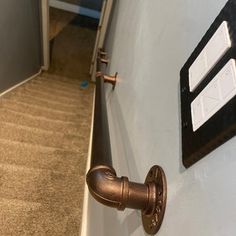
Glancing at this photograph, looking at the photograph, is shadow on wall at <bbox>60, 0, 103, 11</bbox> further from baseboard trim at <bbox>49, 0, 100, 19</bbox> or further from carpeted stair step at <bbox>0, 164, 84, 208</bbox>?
carpeted stair step at <bbox>0, 164, 84, 208</bbox>

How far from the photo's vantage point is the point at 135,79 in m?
1.01

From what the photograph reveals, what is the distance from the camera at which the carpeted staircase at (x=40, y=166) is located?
1385 millimetres

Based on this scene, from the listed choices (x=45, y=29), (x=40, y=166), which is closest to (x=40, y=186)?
(x=40, y=166)

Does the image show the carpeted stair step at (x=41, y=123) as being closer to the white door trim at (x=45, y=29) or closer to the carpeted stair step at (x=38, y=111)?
the carpeted stair step at (x=38, y=111)

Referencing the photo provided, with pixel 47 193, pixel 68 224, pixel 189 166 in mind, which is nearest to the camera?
pixel 189 166

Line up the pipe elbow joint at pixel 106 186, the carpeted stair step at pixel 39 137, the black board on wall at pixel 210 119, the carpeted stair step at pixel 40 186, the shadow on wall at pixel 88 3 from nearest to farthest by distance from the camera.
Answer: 1. the black board on wall at pixel 210 119
2. the pipe elbow joint at pixel 106 186
3. the carpeted stair step at pixel 40 186
4. the carpeted stair step at pixel 39 137
5. the shadow on wall at pixel 88 3

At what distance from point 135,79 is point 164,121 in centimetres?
43

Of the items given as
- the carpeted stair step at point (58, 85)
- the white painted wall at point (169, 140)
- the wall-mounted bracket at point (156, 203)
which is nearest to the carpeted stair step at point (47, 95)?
the carpeted stair step at point (58, 85)

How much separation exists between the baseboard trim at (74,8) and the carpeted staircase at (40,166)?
4.23 m

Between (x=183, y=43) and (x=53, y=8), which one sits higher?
(x=183, y=43)

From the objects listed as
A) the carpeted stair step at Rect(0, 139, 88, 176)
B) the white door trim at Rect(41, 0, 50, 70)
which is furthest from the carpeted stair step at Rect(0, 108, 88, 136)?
the white door trim at Rect(41, 0, 50, 70)

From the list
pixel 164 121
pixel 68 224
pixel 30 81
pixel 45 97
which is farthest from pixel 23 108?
pixel 164 121

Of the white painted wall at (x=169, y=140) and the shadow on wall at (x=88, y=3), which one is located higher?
the white painted wall at (x=169, y=140)

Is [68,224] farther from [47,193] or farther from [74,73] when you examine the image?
[74,73]
